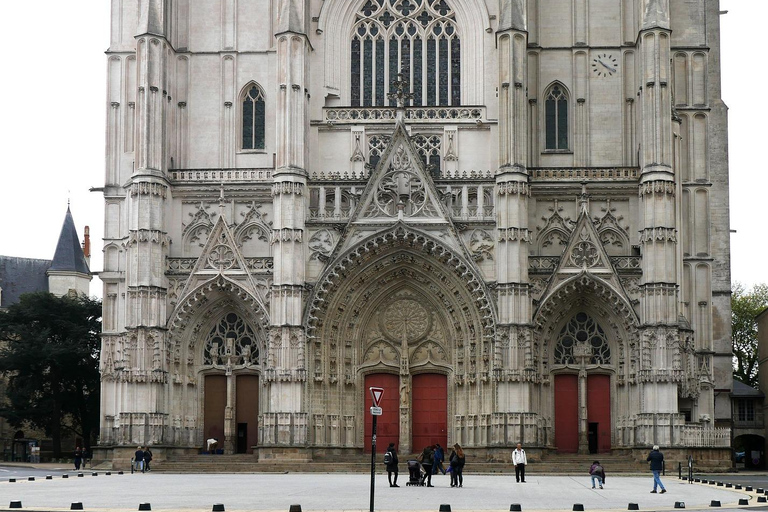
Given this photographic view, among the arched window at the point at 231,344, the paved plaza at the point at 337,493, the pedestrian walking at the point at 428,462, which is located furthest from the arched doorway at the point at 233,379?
the pedestrian walking at the point at 428,462

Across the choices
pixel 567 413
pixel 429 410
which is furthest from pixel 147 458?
pixel 567 413

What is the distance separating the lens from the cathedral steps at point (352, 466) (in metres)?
46.6

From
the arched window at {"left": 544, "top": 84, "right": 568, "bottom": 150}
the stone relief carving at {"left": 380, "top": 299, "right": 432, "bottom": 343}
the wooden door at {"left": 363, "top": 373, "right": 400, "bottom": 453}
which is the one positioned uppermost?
the arched window at {"left": 544, "top": 84, "right": 568, "bottom": 150}

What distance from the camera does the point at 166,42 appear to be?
171 ft

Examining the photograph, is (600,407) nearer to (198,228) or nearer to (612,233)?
(612,233)

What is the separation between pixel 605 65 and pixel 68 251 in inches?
1808

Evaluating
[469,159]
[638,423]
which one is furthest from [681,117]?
[638,423]

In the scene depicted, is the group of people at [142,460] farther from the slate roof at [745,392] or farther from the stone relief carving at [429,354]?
the slate roof at [745,392]

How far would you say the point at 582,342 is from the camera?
51.4 metres

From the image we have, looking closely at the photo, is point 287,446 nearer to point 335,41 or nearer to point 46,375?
point 335,41

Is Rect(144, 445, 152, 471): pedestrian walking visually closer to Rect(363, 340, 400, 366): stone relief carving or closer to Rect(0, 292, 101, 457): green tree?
Rect(363, 340, 400, 366): stone relief carving

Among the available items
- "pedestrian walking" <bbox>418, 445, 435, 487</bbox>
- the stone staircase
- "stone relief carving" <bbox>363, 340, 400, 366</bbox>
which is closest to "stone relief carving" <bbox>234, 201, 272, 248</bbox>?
"stone relief carving" <bbox>363, 340, 400, 366</bbox>

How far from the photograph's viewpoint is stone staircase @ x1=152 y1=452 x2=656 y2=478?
46625 millimetres

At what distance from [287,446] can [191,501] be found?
2000 centimetres
